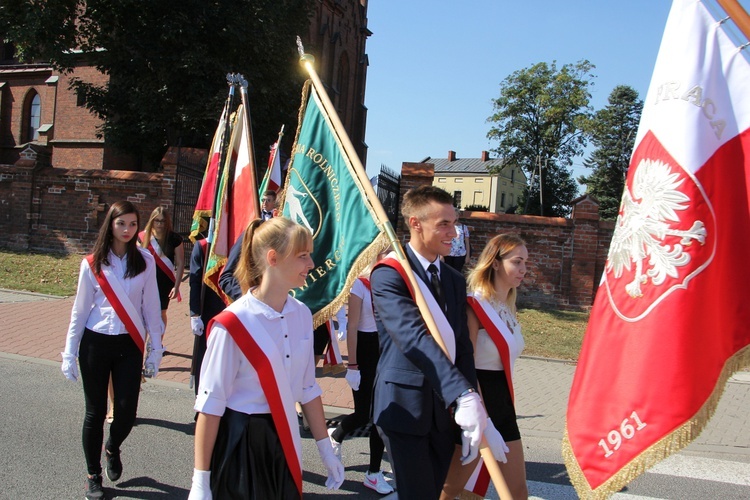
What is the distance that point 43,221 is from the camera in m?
16.8

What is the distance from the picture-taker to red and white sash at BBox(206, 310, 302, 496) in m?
2.68

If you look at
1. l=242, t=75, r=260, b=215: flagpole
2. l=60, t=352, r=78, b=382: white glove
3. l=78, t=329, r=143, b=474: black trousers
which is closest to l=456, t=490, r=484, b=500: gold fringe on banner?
l=78, t=329, r=143, b=474: black trousers

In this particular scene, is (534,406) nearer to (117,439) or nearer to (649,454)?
(117,439)

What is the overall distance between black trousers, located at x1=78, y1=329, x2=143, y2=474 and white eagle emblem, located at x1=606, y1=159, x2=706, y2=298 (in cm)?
311

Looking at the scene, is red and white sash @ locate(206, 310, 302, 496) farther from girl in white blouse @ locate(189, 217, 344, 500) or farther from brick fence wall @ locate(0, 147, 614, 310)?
brick fence wall @ locate(0, 147, 614, 310)

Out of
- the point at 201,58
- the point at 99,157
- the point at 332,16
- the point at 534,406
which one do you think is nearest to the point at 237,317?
the point at 534,406

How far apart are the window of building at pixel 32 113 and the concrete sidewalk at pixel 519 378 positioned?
23.4m

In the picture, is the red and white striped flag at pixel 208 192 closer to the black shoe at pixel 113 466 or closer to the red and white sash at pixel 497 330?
the black shoe at pixel 113 466

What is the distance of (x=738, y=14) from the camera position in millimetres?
2326

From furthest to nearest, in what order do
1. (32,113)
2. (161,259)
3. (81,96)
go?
(32,113)
(81,96)
(161,259)

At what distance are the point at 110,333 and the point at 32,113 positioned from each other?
32.3m

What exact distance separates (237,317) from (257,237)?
366 mm

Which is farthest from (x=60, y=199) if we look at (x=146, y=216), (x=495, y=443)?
(x=495, y=443)

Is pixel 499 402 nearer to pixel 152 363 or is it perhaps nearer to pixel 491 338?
pixel 491 338
